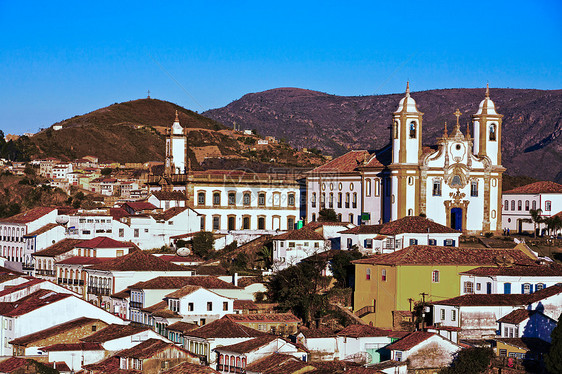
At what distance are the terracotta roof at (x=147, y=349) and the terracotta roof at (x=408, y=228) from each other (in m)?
19.1

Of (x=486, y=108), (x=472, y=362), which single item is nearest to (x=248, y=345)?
(x=472, y=362)

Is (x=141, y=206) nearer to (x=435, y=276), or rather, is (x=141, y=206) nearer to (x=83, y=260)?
(x=83, y=260)

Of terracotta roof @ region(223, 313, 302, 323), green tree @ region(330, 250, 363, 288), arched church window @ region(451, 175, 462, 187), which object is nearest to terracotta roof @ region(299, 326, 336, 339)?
terracotta roof @ region(223, 313, 302, 323)

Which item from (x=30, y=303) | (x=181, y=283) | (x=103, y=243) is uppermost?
(x=103, y=243)

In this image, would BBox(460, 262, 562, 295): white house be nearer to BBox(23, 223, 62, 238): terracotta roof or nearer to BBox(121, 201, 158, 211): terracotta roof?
BBox(121, 201, 158, 211): terracotta roof

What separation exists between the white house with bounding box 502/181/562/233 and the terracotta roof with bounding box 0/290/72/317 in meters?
36.1

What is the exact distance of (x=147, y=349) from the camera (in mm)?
48750

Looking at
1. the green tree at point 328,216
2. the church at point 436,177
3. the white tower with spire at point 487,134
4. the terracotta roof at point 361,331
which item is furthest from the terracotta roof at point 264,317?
the white tower with spire at point 487,134

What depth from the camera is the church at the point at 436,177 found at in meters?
72.5

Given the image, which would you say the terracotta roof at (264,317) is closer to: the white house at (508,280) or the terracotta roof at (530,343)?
the white house at (508,280)

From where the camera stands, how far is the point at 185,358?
159 ft

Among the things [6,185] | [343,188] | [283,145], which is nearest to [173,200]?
[343,188]

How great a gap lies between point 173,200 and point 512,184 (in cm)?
3746

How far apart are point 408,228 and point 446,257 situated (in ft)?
20.8
